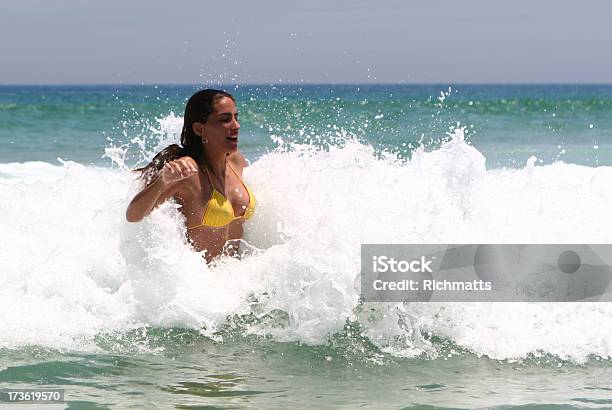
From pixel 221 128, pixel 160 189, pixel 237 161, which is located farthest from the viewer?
pixel 237 161

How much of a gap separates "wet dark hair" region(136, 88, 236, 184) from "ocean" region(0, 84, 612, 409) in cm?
20

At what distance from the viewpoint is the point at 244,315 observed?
4680 millimetres

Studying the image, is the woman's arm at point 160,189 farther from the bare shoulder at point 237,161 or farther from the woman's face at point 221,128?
the bare shoulder at point 237,161

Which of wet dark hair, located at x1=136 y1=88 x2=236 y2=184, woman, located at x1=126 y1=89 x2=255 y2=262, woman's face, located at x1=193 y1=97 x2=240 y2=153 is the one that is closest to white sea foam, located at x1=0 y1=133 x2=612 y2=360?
woman, located at x1=126 y1=89 x2=255 y2=262

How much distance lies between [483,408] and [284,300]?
54.8 inches

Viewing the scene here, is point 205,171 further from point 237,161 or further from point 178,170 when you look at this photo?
point 237,161

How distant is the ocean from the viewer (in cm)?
383

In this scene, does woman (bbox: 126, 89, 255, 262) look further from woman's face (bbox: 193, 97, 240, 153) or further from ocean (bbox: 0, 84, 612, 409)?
ocean (bbox: 0, 84, 612, 409)

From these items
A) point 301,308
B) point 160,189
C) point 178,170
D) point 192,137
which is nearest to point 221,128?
point 192,137

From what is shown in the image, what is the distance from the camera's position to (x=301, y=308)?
14.5 feet

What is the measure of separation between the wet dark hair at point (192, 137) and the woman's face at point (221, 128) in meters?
0.03

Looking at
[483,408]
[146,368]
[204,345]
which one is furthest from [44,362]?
[483,408]

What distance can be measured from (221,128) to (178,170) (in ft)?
1.27

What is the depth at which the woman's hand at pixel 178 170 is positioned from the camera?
4.64m
